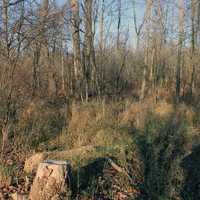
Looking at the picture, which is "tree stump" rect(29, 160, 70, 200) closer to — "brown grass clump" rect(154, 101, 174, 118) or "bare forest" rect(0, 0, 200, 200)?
"bare forest" rect(0, 0, 200, 200)

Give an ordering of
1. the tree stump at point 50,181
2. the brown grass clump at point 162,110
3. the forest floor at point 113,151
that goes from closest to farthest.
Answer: the tree stump at point 50,181, the forest floor at point 113,151, the brown grass clump at point 162,110

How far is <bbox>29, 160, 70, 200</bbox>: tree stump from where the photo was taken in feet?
13.2

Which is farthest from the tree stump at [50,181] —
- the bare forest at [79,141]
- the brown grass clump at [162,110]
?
the brown grass clump at [162,110]

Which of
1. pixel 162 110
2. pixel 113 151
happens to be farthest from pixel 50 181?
pixel 162 110

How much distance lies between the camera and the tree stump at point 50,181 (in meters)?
4.03

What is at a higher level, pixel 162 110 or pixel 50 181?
pixel 162 110

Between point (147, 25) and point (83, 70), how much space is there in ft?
12.4

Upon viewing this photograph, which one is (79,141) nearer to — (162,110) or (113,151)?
(113,151)

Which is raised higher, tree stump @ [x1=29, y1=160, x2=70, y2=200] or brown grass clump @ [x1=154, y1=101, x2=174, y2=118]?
brown grass clump @ [x1=154, y1=101, x2=174, y2=118]

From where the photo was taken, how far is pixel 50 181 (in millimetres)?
4043

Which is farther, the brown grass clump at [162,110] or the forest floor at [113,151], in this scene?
the brown grass clump at [162,110]

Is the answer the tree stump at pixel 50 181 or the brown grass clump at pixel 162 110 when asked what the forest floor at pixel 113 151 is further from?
the tree stump at pixel 50 181

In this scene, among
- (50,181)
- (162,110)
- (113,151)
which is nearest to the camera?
(50,181)

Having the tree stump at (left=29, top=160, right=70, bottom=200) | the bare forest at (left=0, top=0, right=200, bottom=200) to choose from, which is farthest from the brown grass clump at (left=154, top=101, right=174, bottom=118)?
the tree stump at (left=29, top=160, right=70, bottom=200)
